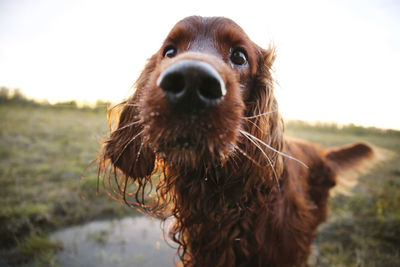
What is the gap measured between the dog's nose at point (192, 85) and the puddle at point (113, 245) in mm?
2393

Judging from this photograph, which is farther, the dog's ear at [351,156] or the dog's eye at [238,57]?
the dog's ear at [351,156]

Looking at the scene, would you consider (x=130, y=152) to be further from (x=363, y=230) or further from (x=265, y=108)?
(x=363, y=230)

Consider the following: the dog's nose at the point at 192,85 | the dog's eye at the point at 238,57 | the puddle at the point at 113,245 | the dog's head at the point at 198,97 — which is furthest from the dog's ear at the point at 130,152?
the puddle at the point at 113,245

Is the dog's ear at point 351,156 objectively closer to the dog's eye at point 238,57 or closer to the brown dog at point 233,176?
the brown dog at point 233,176

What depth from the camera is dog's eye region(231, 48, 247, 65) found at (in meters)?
1.47

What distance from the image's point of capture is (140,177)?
171 cm

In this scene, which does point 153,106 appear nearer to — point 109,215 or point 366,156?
point 109,215

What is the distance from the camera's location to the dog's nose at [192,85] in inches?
31.2

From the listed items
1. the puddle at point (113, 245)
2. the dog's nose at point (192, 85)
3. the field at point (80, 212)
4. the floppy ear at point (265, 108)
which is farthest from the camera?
the field at point (80, 212)

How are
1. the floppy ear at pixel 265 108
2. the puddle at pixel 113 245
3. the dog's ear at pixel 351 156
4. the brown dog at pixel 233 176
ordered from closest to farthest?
the brown dog at pixel 233 176
the floppy ear at pixel 265 108
the puddle at pixel 113 245
the dog's ear at pixel 351 156

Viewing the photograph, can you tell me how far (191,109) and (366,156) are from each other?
11.6 ft

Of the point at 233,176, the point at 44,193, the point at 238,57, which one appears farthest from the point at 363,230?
the point at 44,193

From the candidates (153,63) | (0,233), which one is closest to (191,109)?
(153,63)

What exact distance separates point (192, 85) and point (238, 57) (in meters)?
0.83
